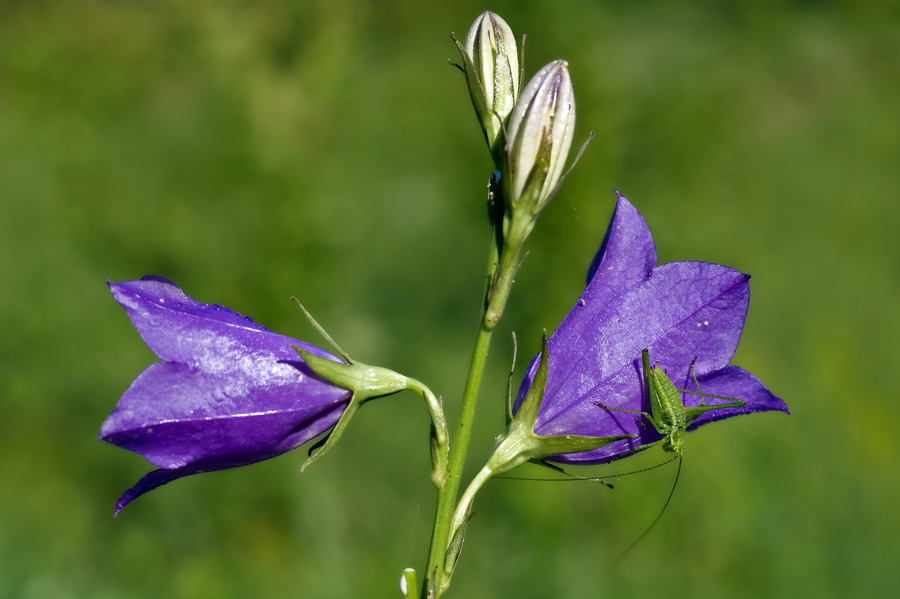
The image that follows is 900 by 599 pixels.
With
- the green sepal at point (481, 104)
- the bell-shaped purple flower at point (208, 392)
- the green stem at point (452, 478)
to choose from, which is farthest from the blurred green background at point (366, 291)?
the green sepal at point (481, 104)

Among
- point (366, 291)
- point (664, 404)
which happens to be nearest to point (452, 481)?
point (664, 404)

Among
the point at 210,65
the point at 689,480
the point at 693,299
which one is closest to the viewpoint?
the point at 693,299

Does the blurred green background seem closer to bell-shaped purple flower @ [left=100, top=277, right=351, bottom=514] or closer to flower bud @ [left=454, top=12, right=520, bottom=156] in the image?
bell-shaped purple flower @ [left=100, top=277, right=351, bottom=514]

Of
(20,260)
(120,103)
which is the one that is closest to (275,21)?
(120,103)

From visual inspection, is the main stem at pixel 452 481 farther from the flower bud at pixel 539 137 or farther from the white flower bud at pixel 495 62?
the white flower bud at pixel 495 62

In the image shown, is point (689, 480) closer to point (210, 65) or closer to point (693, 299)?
point (693, 299)

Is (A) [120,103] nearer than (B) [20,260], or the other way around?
(B) [20,260]
